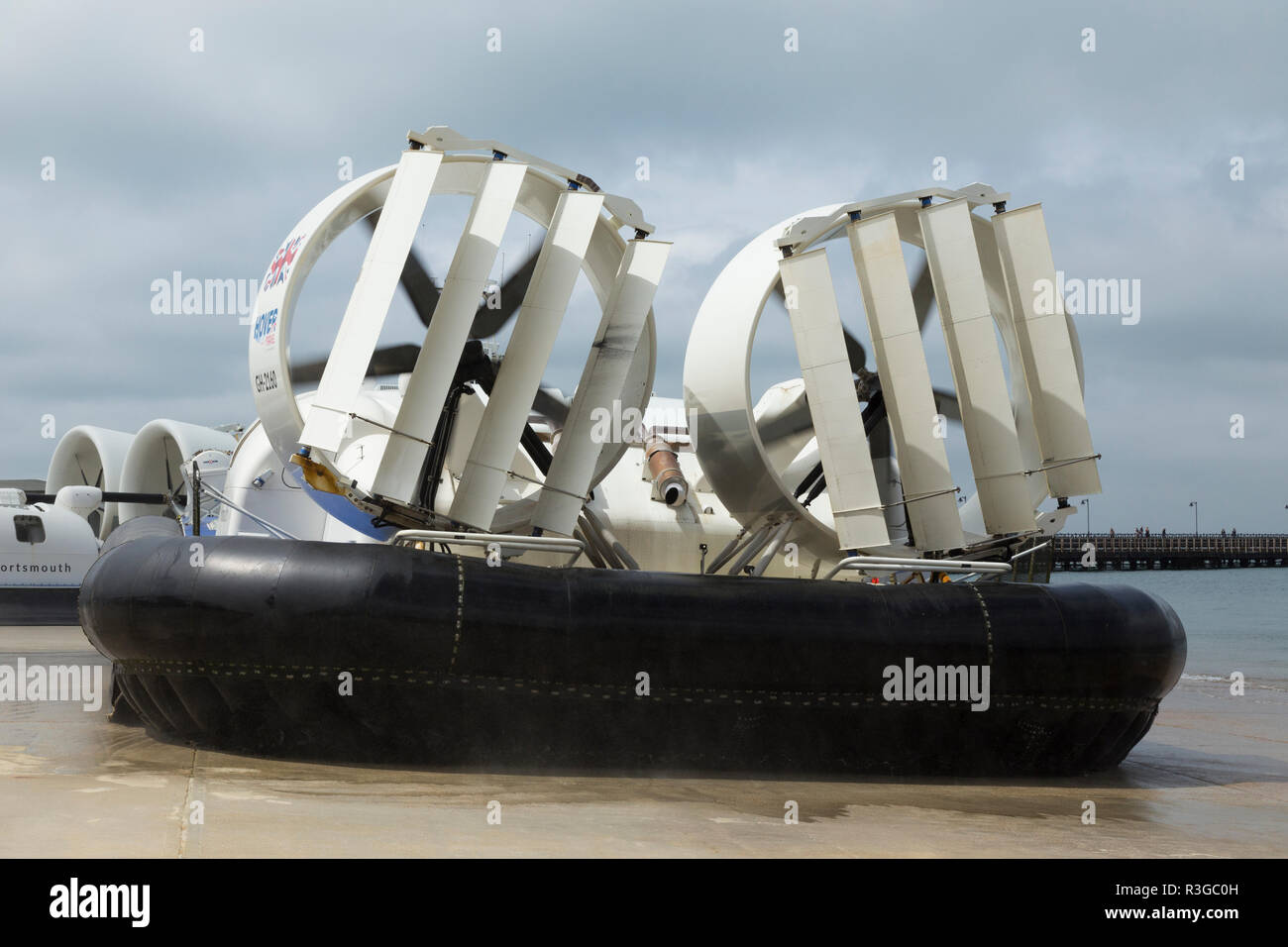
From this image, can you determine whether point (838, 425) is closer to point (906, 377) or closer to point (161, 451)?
point (906, 377)

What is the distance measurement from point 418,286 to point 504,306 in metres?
0.66

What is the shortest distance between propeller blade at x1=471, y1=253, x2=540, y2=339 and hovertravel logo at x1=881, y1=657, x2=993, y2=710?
353 centimetres

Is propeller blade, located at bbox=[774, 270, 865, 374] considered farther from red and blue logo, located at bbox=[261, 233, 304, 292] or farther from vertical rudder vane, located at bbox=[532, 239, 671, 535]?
red and blue logo, located at bbox=[261, 233, 304, 292]

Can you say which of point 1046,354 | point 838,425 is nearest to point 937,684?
point 838,425

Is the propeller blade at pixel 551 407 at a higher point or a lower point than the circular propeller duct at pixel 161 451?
lower

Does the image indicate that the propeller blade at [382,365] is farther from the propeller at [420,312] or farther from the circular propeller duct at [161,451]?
the circular propeller duct at [161,451]

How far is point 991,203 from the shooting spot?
8.73m

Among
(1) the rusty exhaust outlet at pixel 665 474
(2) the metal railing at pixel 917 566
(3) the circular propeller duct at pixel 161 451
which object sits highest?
(3) the circular propeller duct at pixel 161 451

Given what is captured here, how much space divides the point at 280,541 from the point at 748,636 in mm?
2678

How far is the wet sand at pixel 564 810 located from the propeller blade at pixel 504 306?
10.5 feet

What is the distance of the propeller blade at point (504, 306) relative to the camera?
8.31m

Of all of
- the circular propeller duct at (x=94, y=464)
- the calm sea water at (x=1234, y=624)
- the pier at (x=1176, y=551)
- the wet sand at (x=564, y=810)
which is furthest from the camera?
the pier at (x=1176, y=551)

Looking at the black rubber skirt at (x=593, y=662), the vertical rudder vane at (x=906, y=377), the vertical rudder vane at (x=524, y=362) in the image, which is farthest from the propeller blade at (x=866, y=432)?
the vertical rudder vane at (x=524, y=362)

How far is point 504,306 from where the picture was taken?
836cm
